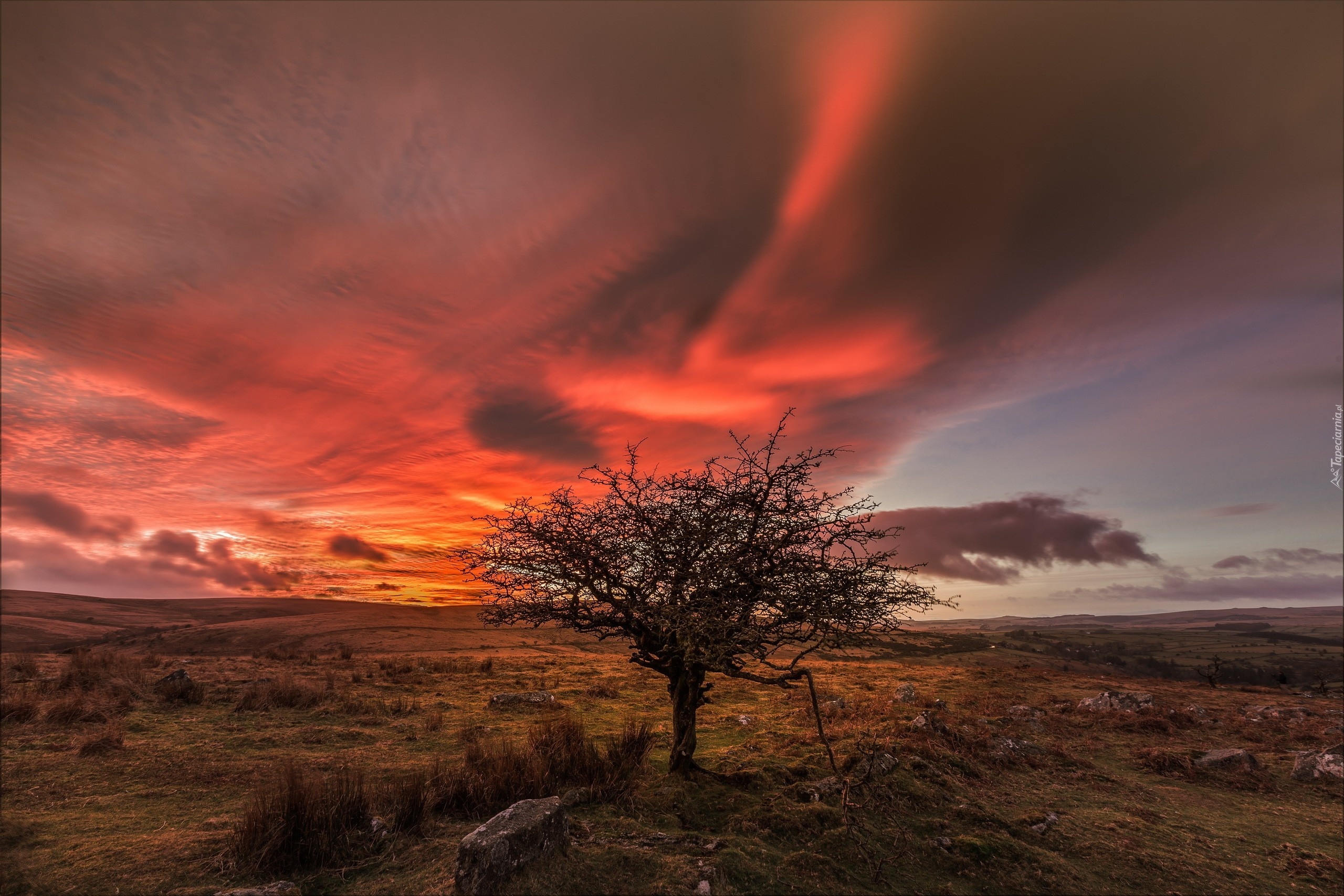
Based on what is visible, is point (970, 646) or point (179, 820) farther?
point (970, 646)

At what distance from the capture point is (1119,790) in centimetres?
1388

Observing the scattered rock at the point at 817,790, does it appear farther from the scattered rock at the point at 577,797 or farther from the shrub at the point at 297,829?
the shrub at the point at 297,829

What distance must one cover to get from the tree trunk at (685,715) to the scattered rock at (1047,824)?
6652 mm

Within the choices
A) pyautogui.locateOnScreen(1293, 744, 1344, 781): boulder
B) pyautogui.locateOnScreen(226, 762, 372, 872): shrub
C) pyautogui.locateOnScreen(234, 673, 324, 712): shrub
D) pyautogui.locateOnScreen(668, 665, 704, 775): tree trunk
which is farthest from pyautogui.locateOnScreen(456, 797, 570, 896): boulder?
pyautogui.locateOnScreen(1293, 744, 1344, 781): boulder

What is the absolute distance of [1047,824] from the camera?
10.8 m

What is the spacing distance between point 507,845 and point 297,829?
377cm

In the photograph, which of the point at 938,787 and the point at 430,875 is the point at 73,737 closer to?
the point at 430,875

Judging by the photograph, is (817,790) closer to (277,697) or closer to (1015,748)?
(1015,748)

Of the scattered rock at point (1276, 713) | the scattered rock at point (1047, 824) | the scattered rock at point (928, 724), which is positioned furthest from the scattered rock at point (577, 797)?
the scattered rock at point (1276, 713)

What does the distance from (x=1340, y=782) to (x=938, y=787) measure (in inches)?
523

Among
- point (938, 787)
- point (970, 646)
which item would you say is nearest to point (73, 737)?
point (938, 787)

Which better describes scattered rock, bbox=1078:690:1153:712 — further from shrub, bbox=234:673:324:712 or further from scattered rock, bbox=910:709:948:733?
shrub, bbox=234:673:324:712

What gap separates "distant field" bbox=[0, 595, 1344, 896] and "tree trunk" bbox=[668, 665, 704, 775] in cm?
45

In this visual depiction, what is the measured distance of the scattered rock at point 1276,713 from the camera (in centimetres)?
2220
